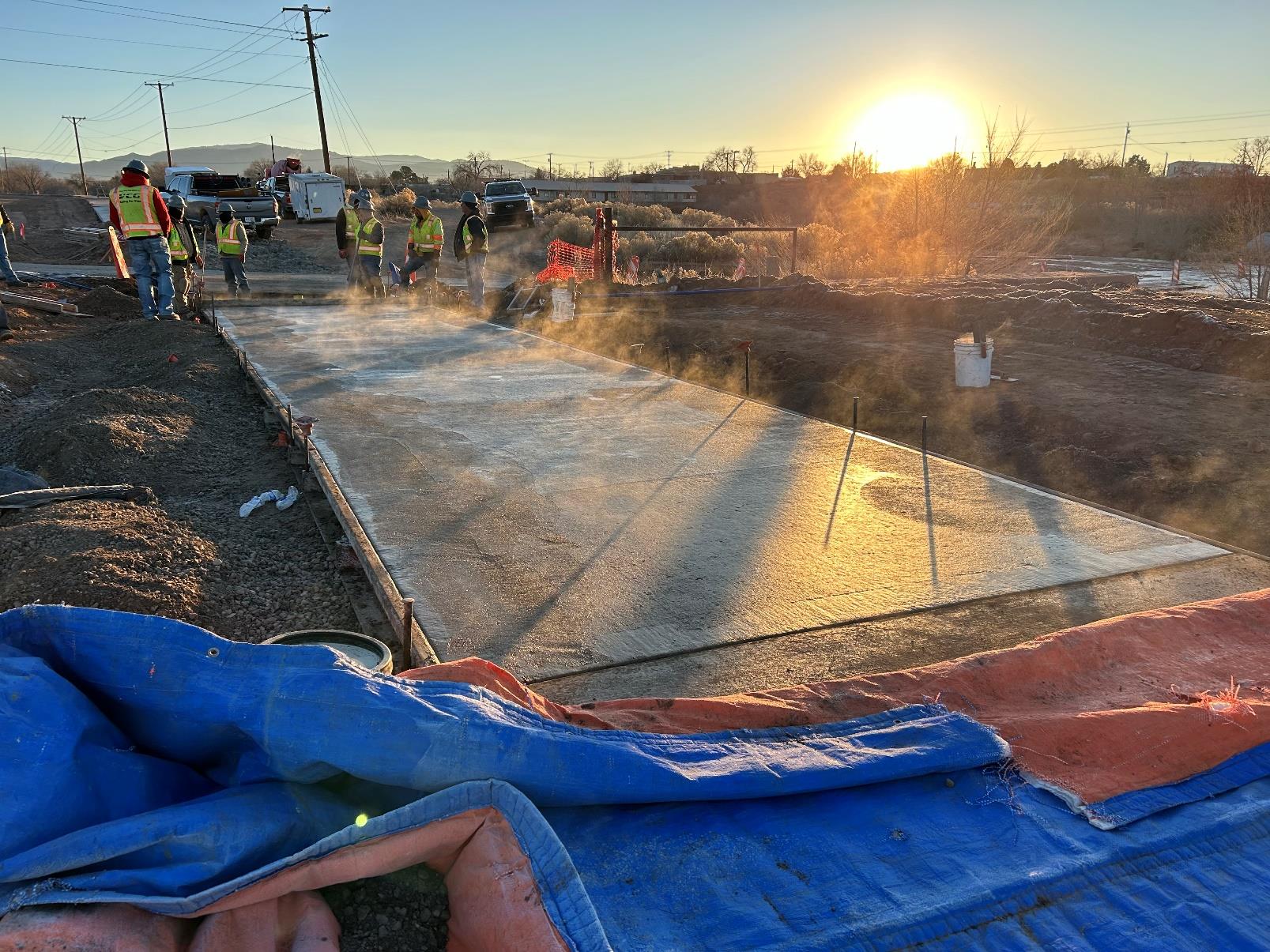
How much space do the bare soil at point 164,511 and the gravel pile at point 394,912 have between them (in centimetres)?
214

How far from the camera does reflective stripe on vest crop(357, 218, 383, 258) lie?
1593cm

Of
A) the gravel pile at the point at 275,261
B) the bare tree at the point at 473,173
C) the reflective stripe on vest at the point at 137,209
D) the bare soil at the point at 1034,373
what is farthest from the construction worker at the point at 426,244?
the bare tree at the point at 473,173

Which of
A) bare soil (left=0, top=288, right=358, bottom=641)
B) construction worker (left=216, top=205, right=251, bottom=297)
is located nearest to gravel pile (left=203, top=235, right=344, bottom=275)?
construction worker (left=216, top=205, right=251, bottom=297)

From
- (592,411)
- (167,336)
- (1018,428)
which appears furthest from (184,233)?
(1018,428)

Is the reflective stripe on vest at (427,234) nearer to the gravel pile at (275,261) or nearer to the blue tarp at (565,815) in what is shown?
the gravel pile at (275,261)

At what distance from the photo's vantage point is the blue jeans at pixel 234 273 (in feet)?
54.0

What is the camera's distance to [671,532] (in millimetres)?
4984

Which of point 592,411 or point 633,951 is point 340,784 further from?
point 592,411

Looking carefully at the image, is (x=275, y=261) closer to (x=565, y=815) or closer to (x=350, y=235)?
(x=350, y=235)

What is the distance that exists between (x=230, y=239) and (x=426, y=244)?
3424 mm

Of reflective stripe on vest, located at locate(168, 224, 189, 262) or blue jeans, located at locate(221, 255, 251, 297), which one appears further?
blue jeans, located at locate(221, 255, 251, 297)

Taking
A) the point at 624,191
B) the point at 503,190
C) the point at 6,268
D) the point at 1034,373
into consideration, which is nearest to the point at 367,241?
the point at 6,268

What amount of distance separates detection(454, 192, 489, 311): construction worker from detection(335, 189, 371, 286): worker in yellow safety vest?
5.92 feet

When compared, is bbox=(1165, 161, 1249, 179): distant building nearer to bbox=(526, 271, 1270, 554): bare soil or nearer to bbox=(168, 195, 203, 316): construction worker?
bbox=(526, 271, 1270, 554): bare soil
